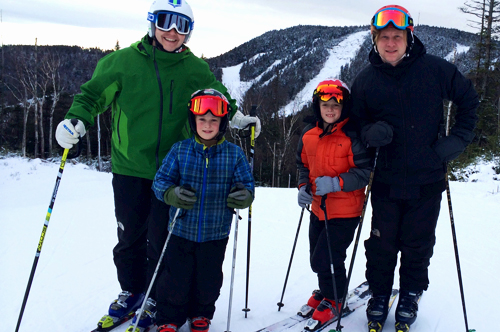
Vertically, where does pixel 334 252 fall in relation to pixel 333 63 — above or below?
below

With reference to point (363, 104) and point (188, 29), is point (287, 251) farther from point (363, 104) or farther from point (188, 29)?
point (188, 29)

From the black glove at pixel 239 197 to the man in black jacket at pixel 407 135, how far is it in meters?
0.90

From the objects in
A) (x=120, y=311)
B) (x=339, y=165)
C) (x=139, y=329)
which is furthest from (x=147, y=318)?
(x=339, y=165)

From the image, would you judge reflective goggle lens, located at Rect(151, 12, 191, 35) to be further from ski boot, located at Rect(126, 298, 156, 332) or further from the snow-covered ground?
the snow-covered ground

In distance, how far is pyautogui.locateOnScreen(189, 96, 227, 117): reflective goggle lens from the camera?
89.8 inches

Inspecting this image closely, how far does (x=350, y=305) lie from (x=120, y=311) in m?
1.86

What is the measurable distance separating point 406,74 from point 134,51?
1.91m

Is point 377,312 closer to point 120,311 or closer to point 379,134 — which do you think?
point 379,134

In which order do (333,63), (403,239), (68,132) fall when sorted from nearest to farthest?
(68,132), (403,239), (333,63)

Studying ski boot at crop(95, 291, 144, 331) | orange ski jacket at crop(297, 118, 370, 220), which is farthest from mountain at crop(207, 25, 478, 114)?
ski boot at crop(95, 291, 144, 331)

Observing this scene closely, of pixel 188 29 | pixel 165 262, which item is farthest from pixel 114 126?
pixel 165 262

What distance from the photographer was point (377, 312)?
2545 millimetres

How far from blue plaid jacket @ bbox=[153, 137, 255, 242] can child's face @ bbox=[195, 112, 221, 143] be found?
7 centimetres

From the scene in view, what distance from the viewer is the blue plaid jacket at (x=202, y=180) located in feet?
7.52
